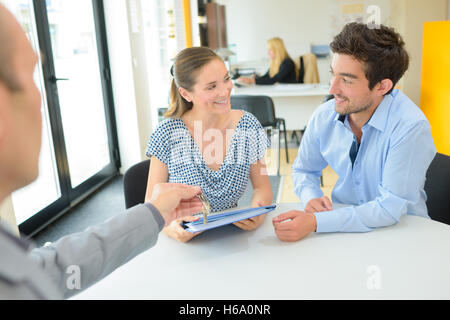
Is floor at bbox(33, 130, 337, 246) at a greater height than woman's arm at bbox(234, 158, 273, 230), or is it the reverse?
woman's arm at bbox(234, 158, 273, 230)

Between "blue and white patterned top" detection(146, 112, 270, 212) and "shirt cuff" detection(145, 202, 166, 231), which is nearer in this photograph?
"shirt cuff" detection(145, 202, 166, 231)

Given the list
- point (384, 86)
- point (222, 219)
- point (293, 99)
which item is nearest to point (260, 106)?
point (293, 99)

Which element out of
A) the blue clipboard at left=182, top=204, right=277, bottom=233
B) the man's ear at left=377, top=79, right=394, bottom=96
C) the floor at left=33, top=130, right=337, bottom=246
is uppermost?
the man's ear at left=377, top=79, right=394, bottom=96

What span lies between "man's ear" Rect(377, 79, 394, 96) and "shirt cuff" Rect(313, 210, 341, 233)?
0.58 meters

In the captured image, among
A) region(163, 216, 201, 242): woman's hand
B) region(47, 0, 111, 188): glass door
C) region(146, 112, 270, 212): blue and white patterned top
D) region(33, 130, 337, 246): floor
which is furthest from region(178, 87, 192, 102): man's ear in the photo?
region(47, 0, 111, 188): glass door

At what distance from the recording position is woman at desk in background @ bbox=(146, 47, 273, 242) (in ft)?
5.61

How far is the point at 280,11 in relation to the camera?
7184 mm

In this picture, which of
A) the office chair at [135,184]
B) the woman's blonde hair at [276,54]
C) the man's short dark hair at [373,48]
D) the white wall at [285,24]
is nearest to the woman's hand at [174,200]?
the office chair at [135,184]

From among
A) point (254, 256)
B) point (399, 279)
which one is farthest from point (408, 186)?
point (254, 256)

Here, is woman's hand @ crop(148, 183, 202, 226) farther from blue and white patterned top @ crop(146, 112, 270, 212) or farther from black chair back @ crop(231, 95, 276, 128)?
black chair back @ crop(231, 95, 276, 128)

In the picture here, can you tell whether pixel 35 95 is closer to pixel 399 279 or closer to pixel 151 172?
pixel 399 279

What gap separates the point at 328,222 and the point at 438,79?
2.42 m
